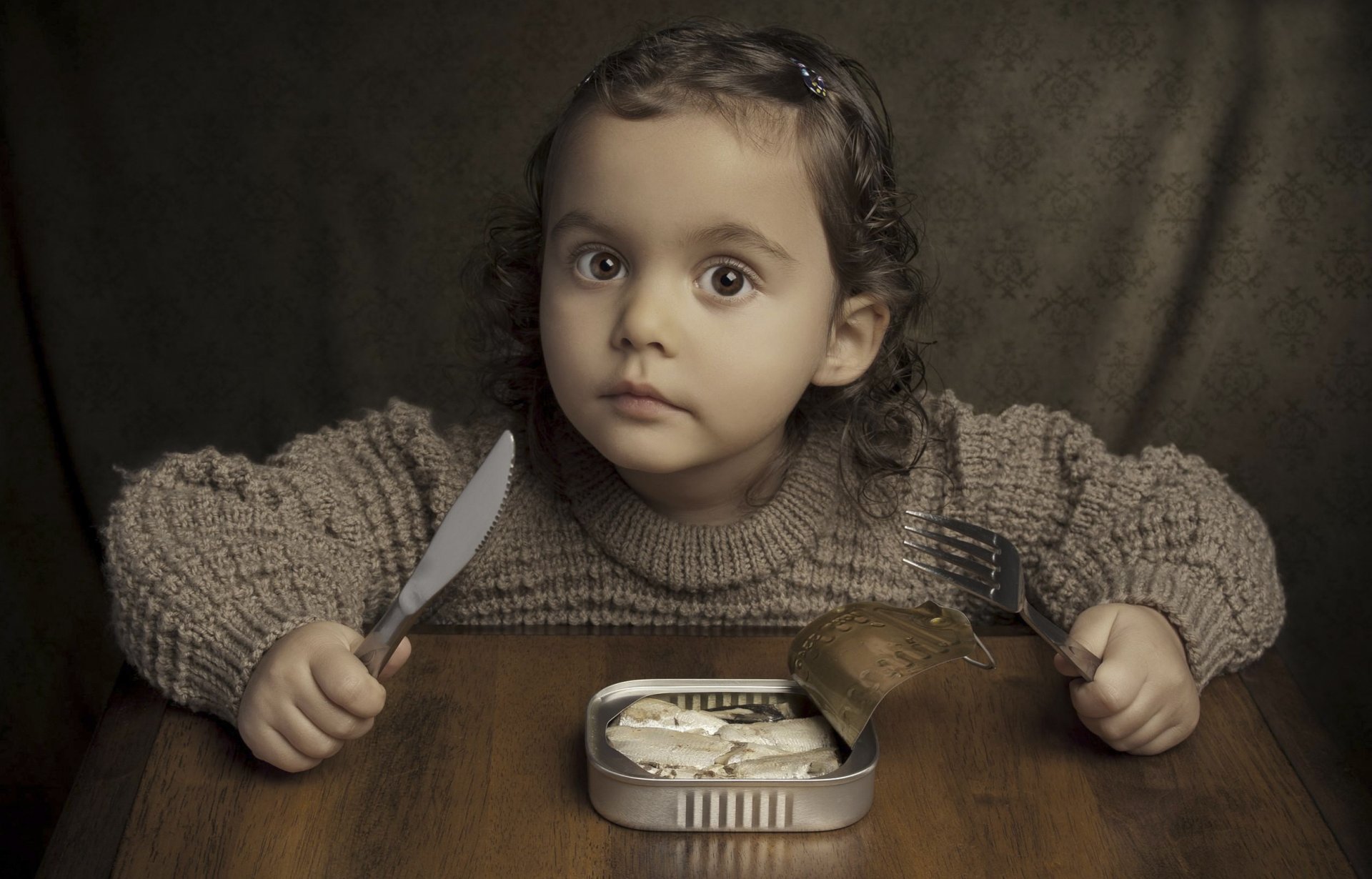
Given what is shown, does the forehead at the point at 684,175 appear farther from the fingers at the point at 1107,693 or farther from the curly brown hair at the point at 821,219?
the fingers at the point at 1107,693

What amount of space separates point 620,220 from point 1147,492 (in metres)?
0.50

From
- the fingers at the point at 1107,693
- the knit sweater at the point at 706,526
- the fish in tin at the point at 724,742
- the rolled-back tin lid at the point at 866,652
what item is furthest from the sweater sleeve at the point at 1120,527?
the fish in tin at the point at 724,742

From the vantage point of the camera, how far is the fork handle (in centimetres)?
79

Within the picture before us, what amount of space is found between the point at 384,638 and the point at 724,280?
0.33 metres

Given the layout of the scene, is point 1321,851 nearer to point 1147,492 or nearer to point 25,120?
point 1147,492

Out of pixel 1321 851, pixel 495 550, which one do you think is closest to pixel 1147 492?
pixel 1321 851

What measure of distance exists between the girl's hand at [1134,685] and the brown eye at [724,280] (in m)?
0.33

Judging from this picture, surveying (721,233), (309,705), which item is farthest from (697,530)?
(309,705)

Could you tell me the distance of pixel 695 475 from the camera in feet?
3.43

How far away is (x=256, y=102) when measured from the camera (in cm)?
147

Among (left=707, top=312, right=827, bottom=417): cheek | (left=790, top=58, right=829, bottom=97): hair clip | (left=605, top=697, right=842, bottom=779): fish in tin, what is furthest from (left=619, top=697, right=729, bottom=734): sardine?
(left=790, top=58, right=829, bottom=97): hair clip

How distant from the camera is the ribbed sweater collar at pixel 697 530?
1.07 m

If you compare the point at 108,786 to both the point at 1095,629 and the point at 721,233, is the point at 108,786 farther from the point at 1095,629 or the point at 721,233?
the point at 1095,629

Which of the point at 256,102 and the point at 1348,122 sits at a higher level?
the point at 1348,122
